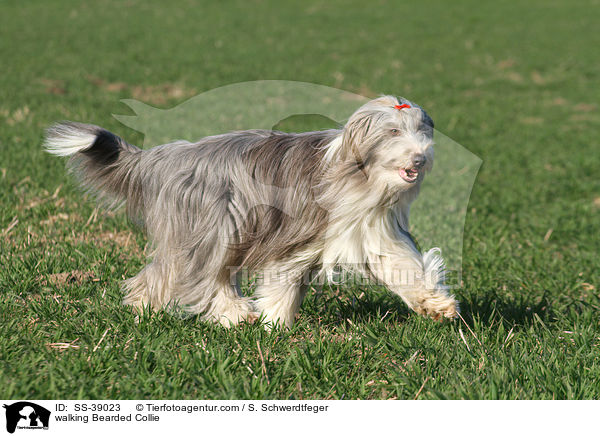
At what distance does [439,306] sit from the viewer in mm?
3822

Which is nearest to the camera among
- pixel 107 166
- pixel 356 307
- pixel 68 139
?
pixel 68 139

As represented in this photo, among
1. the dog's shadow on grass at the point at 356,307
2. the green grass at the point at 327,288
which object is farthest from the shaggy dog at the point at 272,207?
the dog's shadow on grass at the point at 356,307

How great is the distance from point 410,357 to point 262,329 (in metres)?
0.84

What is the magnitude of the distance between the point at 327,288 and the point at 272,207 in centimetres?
122

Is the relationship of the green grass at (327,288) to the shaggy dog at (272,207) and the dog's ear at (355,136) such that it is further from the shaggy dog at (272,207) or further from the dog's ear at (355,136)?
the dog's ear at (355,136)

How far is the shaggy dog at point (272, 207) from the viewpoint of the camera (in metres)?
3.46

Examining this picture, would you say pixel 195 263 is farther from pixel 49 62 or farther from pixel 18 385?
pixel 49 62

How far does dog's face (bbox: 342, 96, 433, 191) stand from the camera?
3.31m

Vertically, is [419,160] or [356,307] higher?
[419,160]

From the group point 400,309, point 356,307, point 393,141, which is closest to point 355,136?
point 393,141

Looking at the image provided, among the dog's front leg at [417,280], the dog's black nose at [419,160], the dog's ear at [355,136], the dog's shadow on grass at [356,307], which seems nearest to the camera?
the dog's black nose at [419,160]

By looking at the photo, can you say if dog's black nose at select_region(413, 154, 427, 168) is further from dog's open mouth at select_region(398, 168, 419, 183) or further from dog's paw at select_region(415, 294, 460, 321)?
dog's paw at select_region(415, 294, 460, 321)

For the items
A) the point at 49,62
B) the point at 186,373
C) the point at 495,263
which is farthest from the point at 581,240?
the point at 49,62

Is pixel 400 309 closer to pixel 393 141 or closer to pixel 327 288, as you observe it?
pixel 327 288
